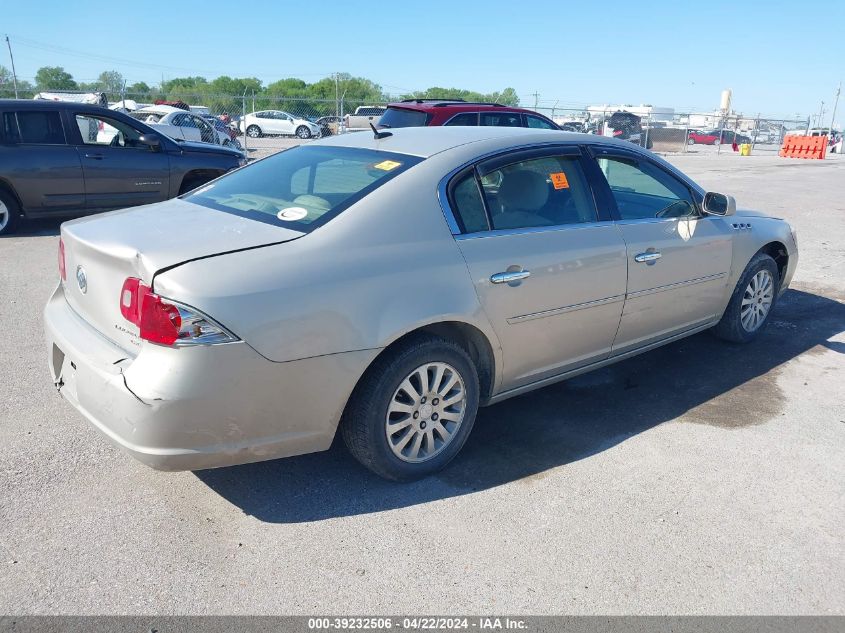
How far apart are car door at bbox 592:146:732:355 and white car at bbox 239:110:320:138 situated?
3205cm

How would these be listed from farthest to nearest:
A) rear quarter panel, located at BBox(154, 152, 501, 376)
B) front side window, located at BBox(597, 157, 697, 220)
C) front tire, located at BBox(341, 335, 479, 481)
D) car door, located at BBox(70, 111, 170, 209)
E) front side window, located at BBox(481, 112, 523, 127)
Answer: front side window, located at BBox(481, 112, 523, 127), car door, located at BBox(70, 111, 170, 209), front side window, located at BBox(597, 157, 697, 220), front tire, located at BBox(341, 335, 479, 481), rear quarter panel, located at BBox(154, 152, 501, 376)

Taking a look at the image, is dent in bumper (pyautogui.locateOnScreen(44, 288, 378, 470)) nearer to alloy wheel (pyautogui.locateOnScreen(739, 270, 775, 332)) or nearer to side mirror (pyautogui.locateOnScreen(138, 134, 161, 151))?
alloy wheel (pyautogui.locateOnScreen(739, 270, 775, 332))

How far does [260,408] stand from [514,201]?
175cm

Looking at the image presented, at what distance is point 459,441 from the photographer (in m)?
3.63

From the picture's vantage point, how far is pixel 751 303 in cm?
548

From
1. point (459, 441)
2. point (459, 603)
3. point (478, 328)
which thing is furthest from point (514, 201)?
point (459, 603)

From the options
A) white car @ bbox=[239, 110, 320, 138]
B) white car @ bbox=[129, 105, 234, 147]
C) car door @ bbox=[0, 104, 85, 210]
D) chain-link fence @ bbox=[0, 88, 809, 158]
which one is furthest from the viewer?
white car @ bbox=[239, 110, 320, 138]

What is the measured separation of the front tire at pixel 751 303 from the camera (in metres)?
5.31

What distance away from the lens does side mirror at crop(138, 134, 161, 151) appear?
30.9ft

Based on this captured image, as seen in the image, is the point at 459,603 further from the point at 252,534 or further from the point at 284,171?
the point at 284,171

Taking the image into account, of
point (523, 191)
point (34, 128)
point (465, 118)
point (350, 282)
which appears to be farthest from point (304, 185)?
point (465, 118)

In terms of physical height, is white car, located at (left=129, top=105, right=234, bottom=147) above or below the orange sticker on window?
below

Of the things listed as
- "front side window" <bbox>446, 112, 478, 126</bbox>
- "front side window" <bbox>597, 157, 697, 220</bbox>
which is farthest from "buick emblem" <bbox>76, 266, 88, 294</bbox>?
"front side window" <bbox>446, 112, 478, 126</bbox>

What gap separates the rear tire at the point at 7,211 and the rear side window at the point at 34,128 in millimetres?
670
